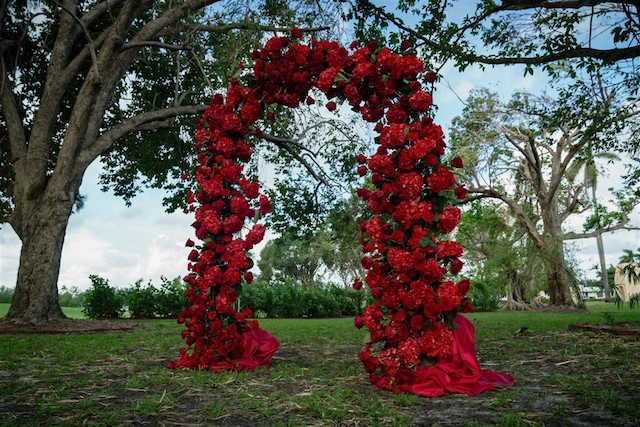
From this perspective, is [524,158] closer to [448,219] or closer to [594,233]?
[594,233]

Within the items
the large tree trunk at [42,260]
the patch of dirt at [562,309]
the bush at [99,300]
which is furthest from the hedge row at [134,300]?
the patch of dirt at [562,309]

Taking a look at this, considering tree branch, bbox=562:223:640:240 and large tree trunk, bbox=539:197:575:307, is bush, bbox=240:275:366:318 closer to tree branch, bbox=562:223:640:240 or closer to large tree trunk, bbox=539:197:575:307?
large tree trunk, bbox=539:197:575:307

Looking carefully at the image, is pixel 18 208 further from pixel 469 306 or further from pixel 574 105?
pixel 574 105

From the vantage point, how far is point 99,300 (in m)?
15.1

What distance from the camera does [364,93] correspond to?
475 centimetres

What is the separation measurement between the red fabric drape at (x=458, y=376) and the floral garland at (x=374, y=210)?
0.27 ft

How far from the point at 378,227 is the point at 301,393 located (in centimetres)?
156

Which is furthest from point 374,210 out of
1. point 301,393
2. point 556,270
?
point 556,270

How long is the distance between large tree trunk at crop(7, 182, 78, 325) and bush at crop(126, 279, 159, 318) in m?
5.21

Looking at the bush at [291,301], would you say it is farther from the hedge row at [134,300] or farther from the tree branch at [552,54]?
the tree branch at [552,54]

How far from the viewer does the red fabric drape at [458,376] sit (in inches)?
147

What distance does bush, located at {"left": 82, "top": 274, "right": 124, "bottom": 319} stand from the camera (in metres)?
15.1

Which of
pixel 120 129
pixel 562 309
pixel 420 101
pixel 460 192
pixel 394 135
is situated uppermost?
pixel 120 129

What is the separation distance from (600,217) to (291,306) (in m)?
16.8
